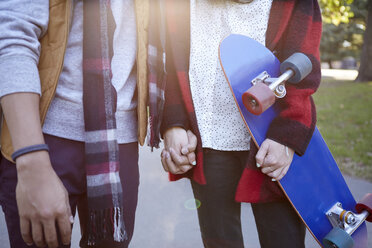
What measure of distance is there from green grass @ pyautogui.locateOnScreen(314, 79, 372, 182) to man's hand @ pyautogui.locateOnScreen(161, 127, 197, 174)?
10.6 ft

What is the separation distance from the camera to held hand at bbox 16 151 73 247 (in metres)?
0.85

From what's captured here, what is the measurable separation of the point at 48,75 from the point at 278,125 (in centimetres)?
86

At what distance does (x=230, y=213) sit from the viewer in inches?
56.6

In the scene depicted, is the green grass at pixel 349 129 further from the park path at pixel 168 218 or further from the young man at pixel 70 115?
the young man at pixel 70 115

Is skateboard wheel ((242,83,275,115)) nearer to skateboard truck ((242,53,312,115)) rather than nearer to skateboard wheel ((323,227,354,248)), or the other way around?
skateboard truck ((242,53,312,115))

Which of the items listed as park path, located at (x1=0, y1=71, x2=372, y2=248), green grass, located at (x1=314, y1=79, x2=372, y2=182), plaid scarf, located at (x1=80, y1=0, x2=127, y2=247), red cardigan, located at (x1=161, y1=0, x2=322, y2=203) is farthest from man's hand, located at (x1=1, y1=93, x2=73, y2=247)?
green grass, located at (x1=314, y1=79, x2=372, y2=182)

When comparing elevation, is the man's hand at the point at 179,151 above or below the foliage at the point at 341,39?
above

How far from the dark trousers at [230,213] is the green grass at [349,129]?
2.94 metres

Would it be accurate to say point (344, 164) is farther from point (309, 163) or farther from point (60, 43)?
point (60, 43)

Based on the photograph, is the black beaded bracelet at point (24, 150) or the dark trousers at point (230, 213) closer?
the black beaded bracelet at point (24, 150)

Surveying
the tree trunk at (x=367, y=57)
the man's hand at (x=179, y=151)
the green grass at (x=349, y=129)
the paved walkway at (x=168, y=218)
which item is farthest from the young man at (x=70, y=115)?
the tree trunk at (x=367, y=57)

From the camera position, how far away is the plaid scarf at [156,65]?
125cm

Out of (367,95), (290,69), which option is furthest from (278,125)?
(367,95)

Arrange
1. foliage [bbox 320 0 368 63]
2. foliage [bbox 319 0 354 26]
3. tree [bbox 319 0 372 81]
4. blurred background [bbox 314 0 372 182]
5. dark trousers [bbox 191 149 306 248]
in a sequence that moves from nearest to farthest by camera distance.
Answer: dark trousers [bbox 191 149 306 248] < blurred background [bbox 314 0 372 182] < foliage [bbox 319 0 354 26] < tree [bbox 319 0 372 81] < foliage [bbox 320 0 368 63]
